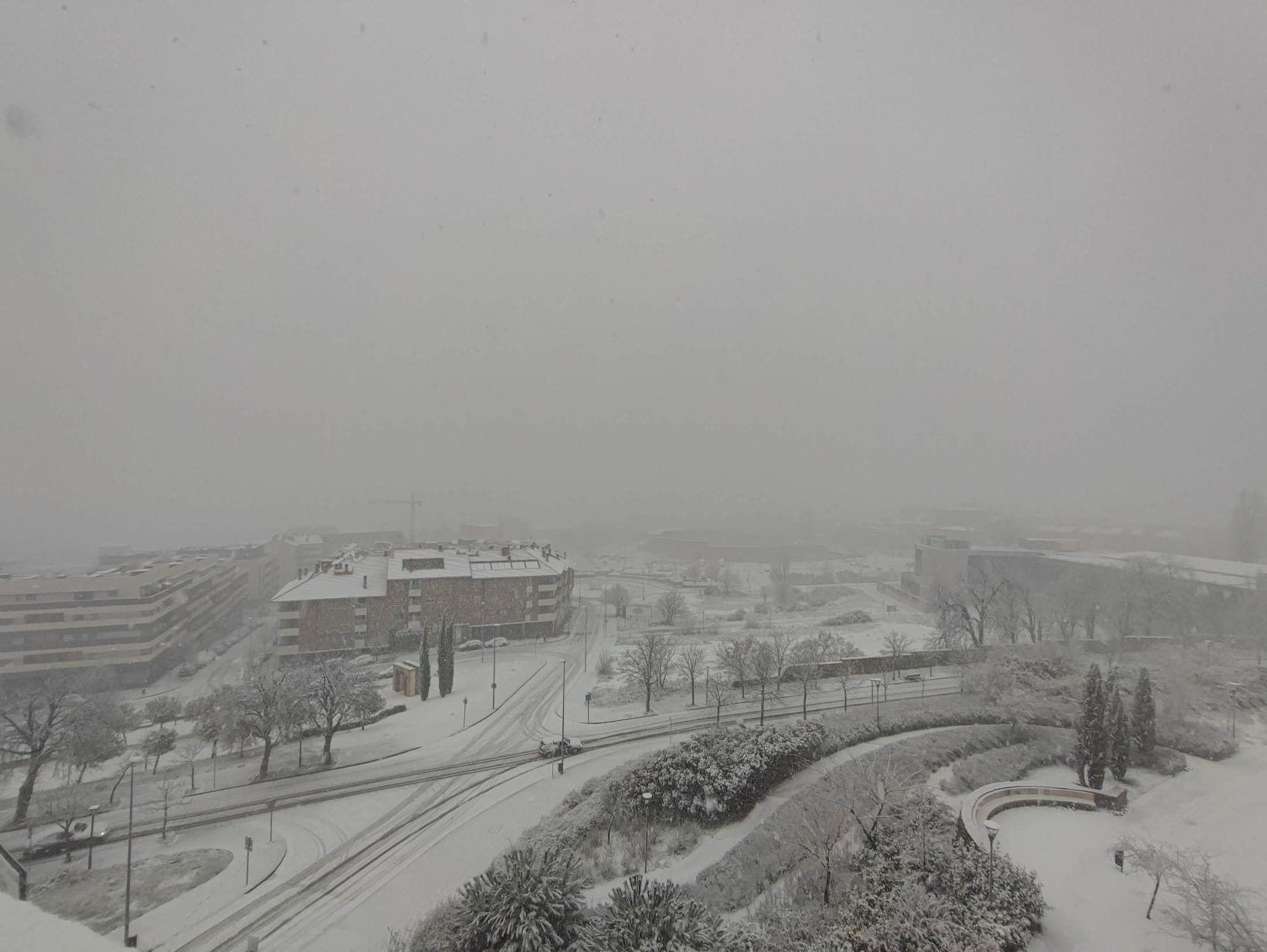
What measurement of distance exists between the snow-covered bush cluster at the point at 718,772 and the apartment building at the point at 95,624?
4932 cm

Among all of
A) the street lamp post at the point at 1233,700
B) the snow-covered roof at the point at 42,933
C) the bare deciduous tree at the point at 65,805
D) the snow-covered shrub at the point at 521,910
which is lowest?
the bare deciduous tree at the point at 65,805

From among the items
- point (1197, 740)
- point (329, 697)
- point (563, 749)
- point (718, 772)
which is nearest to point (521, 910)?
point (718, 772)

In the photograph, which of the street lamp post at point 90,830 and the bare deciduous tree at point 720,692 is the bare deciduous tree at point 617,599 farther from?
the street lamp post at point 90,830

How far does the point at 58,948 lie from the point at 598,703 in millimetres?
39143

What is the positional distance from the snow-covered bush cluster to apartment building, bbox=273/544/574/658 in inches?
1424

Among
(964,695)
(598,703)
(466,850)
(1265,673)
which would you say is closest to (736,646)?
(598,703)

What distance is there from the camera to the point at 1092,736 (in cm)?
2647

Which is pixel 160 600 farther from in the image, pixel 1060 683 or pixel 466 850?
pixel 1060 683

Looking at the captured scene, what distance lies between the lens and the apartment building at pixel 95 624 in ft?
150

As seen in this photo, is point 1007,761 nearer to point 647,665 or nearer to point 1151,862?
point 1151,862

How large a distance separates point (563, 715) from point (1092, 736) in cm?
2796

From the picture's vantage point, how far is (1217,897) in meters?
15.8

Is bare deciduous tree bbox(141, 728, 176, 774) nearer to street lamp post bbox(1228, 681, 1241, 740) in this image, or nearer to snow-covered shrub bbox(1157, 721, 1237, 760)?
snow-covered shrub bbox(1157, 721, 1237, 760)

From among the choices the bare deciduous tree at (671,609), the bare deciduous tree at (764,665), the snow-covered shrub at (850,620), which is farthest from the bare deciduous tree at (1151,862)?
the bare deciduous tree at (671,609)
